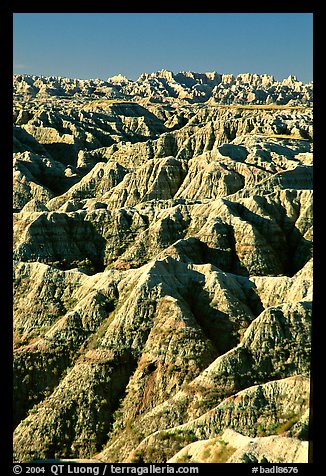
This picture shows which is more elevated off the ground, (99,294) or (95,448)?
(99,294)

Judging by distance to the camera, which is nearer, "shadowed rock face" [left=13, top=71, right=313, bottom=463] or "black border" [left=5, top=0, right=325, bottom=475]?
"black border" [left=5, top=0, right=325, bottom=475]

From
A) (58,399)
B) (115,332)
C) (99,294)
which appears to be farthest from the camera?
(99,294)

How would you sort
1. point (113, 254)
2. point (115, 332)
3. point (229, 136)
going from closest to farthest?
point (115, 332) → point (113, 254) → point (229, 136)
